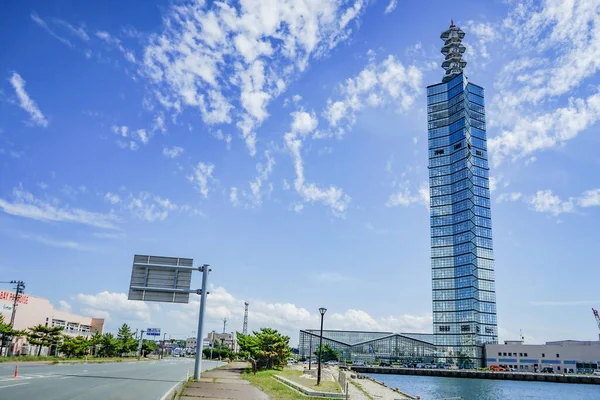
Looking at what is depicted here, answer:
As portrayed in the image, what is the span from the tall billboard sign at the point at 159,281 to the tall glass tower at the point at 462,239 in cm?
15558

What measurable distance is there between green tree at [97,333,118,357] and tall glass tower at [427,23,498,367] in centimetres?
12081

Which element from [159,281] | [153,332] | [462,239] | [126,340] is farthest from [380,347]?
[159,281]

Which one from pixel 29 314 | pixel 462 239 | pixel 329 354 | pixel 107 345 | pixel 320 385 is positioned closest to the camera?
pixel 320 385

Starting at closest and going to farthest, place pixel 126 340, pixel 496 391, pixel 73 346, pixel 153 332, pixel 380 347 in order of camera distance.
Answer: pixel 73 346 < pixel 496 391 < pixel 126 340 < pixel 153 332 < pixel 380 347

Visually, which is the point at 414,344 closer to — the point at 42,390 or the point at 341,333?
the point at 341,333

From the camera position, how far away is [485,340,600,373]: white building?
446 feet

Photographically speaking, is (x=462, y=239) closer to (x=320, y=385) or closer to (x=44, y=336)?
(x=44, y=336)

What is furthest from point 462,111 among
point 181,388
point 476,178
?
point 181,388

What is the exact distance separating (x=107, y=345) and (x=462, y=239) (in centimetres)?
13206

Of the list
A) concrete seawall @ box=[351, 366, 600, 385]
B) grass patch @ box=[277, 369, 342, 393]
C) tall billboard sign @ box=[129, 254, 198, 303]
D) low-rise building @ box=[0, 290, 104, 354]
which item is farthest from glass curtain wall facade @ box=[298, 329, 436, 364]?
tall billboard sign @ box=[129, 254, 198, 303]

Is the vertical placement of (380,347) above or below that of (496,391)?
above

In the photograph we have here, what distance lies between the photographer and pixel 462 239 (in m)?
178

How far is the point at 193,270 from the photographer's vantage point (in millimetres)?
33250

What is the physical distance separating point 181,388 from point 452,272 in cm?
16558
